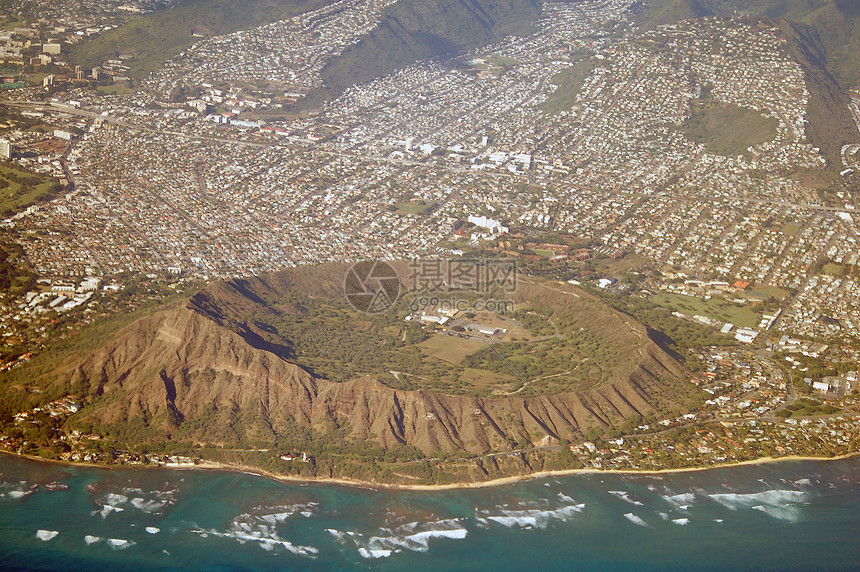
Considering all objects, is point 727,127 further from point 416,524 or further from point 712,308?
point 416,524

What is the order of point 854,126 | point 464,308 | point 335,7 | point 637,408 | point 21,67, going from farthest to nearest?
1. point 335,7
2. point 21,67
3. point 854,126
4. point 464,308
5. point 637,408

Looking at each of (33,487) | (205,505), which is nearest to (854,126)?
(205,505)

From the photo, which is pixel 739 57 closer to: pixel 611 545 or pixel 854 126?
pixel 854 126

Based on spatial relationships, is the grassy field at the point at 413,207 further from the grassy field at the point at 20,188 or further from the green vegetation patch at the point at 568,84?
the grassy field at the point at 20,188

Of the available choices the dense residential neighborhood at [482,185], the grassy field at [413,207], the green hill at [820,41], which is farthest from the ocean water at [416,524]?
the green hill at [820,41]

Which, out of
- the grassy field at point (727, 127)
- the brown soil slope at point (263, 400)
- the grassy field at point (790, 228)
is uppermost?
the grassy field at point (727, 127)
